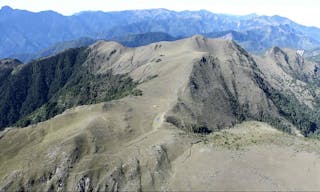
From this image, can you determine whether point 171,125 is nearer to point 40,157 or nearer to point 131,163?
point 131,163

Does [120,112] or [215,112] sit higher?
[120,112]

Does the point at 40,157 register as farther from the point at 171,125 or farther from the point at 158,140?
the point at 171,125

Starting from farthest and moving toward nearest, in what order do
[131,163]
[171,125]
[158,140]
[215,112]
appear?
1. [215,112]
2. [171,125]
3. [158,140]
4. [131,163]

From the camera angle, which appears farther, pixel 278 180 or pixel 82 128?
pixel 82 128

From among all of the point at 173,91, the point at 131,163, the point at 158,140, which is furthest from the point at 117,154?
the point at 173,91

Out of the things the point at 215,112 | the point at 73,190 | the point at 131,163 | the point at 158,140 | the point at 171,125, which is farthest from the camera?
the point at 215,112

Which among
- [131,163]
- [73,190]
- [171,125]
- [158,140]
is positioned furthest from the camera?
[171,125]

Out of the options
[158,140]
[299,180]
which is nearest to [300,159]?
[299,180]

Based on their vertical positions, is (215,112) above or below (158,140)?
below

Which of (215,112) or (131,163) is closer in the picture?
(131,163)
